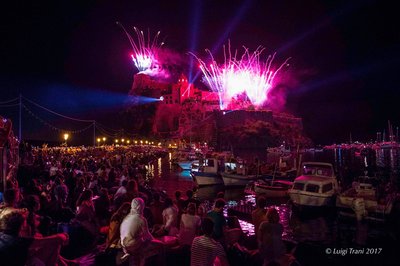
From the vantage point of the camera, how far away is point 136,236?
20.4ft

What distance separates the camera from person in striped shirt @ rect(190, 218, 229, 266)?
5.14 m

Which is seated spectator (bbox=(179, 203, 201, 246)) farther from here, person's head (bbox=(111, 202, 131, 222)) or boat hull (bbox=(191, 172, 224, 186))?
boat hull (bbox=(191, 172, 224, 186))

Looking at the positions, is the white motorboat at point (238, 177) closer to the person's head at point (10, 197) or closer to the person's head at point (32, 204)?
the person's head at point (32, 204)

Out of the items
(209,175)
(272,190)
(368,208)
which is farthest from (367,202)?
(209,175)

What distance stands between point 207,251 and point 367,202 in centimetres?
1254

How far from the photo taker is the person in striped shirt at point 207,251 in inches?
203

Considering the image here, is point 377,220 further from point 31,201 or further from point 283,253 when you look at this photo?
point 31,201

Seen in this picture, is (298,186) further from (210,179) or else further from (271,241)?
(271,241)

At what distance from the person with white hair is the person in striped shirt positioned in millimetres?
1370

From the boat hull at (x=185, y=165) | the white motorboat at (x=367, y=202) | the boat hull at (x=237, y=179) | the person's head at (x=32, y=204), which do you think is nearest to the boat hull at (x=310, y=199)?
the white motorboat at (x=367, y=202)

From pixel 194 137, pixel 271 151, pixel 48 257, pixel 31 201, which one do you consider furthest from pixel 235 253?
pixel 271 151

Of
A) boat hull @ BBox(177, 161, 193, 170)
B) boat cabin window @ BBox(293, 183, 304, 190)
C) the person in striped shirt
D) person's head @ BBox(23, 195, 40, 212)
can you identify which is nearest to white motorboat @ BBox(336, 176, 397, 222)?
boat cabin window @ BBox(293, 183, 304, 190)

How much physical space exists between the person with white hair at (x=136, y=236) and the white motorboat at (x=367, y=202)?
38.7 feet

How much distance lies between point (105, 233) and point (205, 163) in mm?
22076
